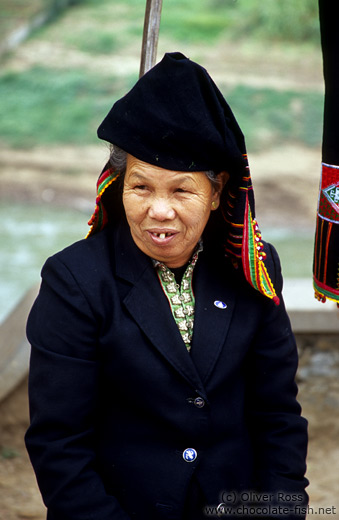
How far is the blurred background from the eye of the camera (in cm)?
965

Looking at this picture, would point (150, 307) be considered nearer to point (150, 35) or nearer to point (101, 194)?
point (101, 194)

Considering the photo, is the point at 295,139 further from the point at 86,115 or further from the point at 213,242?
the point at 213,242

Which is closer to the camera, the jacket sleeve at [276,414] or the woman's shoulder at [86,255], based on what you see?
the woman's shoulder at [86,255]

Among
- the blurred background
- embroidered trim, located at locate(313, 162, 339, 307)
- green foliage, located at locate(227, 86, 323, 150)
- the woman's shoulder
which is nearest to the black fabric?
embroidered trim, located at locate(313, 162, 339, 307)

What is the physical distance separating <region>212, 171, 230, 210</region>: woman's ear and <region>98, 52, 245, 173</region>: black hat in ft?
0.37

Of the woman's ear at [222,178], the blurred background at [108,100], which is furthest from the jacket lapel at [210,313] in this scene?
the blurred background at [108,100]

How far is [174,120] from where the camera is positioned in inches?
66.2

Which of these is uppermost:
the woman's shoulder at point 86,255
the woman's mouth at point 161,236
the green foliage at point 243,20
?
the woman's mouth at point 161,236

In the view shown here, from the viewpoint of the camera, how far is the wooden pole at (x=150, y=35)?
7.27 feet

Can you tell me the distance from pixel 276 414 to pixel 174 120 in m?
0.88

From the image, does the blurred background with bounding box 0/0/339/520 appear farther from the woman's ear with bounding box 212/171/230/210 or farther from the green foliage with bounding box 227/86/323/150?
the woman's ear with bounding box 212/171/230/210

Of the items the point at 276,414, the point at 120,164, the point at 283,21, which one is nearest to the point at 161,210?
the point at 120,164

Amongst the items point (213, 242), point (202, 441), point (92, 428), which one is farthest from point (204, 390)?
point (213, 242)

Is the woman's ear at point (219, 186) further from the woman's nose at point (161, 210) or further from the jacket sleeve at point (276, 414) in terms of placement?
the jacket sleeve at point (276, 414)
